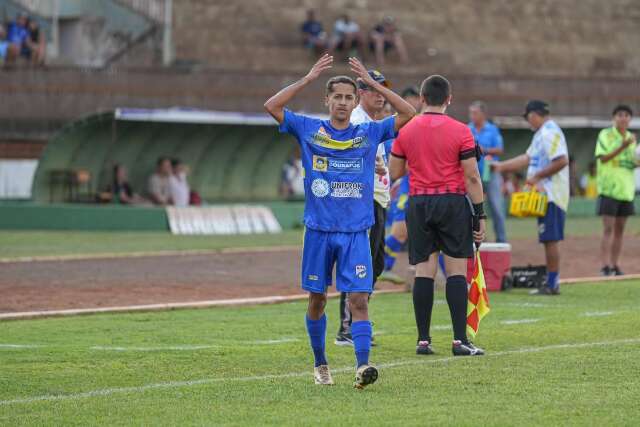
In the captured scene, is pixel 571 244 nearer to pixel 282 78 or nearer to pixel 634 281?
pixel 634 281

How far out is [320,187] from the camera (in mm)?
9055

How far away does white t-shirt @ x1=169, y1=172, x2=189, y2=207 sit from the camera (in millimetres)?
27594

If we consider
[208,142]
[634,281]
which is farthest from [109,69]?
[634,281]

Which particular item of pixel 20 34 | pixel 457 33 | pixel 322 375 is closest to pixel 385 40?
pixel 457 33

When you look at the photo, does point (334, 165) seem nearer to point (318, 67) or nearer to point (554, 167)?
point (318, 67)

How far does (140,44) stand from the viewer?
3641 cm

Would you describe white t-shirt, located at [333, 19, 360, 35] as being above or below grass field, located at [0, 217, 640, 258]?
above

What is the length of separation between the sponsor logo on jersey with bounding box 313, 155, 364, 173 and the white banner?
17227mm

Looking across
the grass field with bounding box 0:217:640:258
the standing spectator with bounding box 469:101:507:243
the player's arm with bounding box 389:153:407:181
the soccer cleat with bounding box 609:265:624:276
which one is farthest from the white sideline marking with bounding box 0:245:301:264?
the player's arm with bounding box 389:153:407:181

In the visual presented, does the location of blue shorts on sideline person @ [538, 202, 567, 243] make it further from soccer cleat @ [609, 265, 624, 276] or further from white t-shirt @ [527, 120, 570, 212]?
soccer cleat @ [609, 265, 624, 276]

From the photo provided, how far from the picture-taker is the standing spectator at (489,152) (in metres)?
19.4

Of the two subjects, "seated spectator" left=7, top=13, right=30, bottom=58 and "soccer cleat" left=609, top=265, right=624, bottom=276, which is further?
"seated spectator" left=7, top=13, right=30, bottom=58

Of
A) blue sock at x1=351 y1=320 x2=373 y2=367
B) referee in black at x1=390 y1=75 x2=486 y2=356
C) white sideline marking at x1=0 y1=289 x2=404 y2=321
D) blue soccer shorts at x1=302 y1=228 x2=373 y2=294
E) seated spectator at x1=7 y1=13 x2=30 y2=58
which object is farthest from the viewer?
seated spectator at x1=7 y1=13 x2=30 y2=58

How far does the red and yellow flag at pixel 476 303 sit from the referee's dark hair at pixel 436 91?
4.12ft
